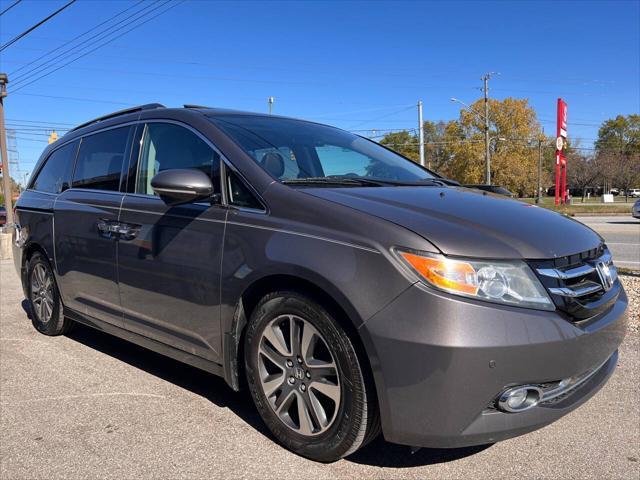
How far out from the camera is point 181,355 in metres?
3.17

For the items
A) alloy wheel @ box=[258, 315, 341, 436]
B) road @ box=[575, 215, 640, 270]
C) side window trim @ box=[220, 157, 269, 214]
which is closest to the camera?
alloy wheel @ box=[258, 315, 341, 436]

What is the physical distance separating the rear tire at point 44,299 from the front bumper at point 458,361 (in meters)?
3.37

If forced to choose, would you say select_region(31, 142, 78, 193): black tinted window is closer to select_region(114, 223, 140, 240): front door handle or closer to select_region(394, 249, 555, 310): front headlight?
select_region(114, 223, 140, 240): front door handle

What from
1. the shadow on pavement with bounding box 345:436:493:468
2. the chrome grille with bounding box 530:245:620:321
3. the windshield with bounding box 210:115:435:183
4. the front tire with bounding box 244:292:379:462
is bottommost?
the shadow on pavement with bounding box 345:436:493:468

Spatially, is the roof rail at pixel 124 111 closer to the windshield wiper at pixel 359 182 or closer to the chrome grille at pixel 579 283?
the windshield wiper at pixel 359 182

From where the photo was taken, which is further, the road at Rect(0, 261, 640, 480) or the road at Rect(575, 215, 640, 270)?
the road at Rect(575, 215, 640, 270)

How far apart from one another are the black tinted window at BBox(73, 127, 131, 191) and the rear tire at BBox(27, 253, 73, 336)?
35.5 inches

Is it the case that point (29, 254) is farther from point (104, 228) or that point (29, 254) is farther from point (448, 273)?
point (448, 273)

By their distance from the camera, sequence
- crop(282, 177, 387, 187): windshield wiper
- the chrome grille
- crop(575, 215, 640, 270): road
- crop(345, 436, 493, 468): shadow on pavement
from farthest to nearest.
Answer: crop(575, 215, 640, 270): road
crop(282, 177, 387, 187): windshield wiper
crop(345, 436, 493, 468): shadow on pavement
the chrome grille

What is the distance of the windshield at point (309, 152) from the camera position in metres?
3.08

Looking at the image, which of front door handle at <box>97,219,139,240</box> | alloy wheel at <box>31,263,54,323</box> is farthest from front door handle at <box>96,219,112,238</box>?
alloy wheel at <box>31,263,54,323</box>

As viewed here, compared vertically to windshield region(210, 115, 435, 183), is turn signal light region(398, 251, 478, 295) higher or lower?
lower

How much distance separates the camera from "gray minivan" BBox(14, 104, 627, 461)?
2.12 m

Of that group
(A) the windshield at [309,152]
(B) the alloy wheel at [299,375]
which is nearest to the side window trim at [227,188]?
(A) the windshield at [309,152]
